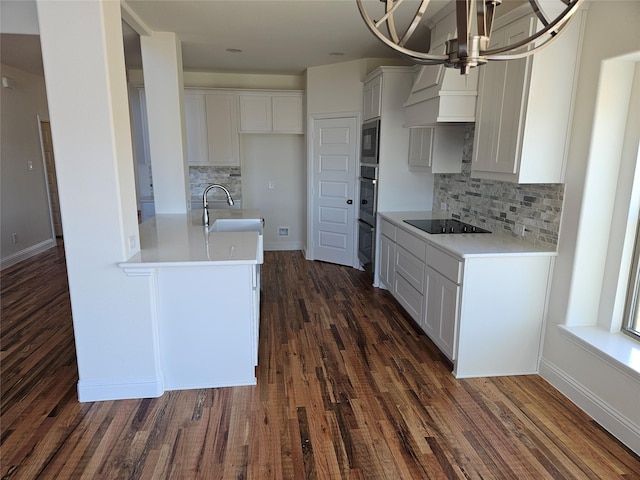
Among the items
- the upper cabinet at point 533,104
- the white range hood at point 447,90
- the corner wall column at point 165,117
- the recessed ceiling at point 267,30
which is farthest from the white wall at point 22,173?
the upper cabinet at point 533,104

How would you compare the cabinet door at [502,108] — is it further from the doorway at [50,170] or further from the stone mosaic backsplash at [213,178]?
the doorway at [50,170]

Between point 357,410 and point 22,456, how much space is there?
1.77 meters

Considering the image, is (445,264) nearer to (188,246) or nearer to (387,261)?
(387,261)

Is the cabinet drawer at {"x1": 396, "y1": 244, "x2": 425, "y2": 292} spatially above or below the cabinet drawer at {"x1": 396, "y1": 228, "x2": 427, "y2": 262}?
below

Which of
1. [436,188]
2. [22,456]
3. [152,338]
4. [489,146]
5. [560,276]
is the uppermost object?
[489,146]

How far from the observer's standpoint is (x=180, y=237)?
305 cm

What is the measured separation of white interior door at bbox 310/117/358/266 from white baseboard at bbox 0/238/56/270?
→ 4.05 metres

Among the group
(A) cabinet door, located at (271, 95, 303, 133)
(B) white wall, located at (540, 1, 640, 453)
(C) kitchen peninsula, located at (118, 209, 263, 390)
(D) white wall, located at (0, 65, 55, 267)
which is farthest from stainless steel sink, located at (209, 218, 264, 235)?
(D) white wall, located at (0, 65, 55, 267)

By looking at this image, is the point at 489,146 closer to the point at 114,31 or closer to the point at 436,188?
the point at 436,188

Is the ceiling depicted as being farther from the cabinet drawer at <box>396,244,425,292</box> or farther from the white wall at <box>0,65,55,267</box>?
the cabinet drawer at <box>396,244,425,292</box>

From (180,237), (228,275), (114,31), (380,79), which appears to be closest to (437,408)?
(228,275)

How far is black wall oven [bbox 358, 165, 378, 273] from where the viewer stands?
14.9ft

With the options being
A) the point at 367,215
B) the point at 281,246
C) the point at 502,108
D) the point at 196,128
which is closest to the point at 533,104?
the point at 502,108

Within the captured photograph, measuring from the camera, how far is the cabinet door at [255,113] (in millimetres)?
5617
